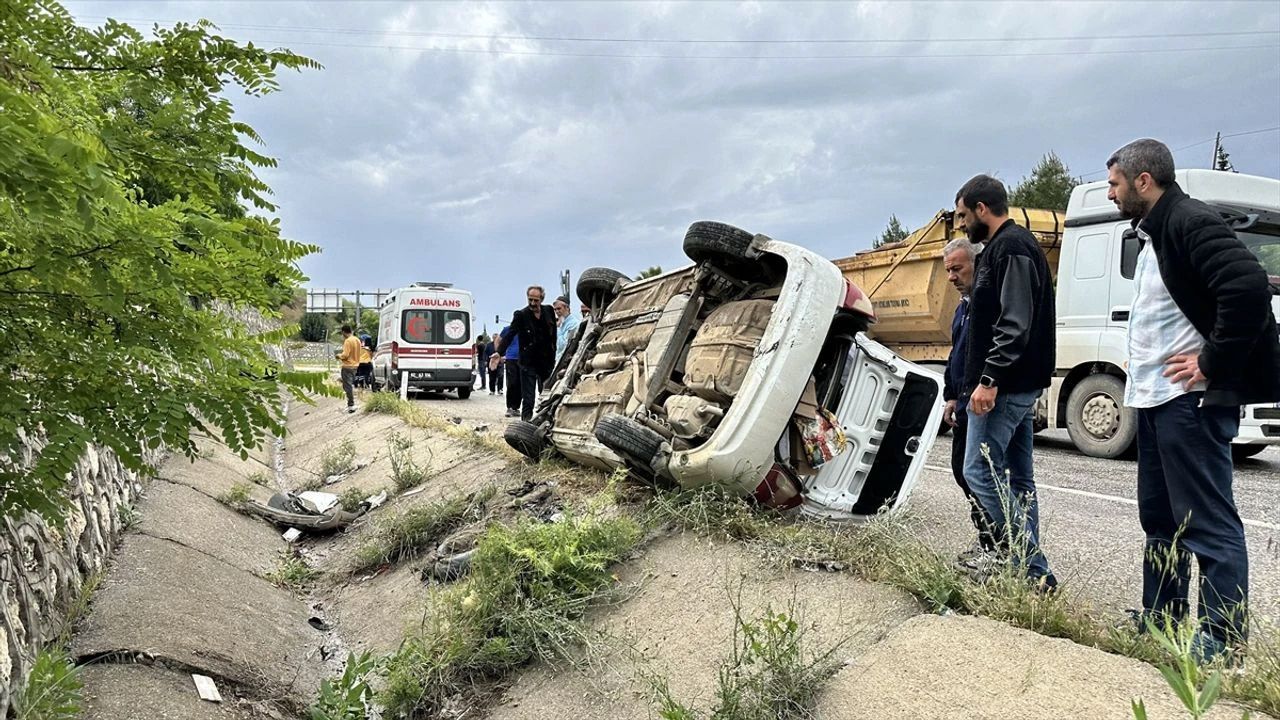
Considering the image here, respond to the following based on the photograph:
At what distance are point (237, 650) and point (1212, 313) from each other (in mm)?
4342

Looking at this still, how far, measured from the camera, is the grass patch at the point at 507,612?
11.3ft

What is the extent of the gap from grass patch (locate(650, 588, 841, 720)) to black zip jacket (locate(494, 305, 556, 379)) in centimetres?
709

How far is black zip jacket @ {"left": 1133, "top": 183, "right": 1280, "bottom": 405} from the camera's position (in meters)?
2.45

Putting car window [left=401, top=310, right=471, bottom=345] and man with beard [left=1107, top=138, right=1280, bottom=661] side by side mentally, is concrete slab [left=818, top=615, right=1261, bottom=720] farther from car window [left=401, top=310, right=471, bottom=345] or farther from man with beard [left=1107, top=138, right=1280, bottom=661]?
car window [left=401, top=310, right=471, bottom=345]

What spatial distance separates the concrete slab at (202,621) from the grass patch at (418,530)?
0.57 metres

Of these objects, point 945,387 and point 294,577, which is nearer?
point 945,387

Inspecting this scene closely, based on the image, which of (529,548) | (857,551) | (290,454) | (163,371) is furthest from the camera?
(290,454)

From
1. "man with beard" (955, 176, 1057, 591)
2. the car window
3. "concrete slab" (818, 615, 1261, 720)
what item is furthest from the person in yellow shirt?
"concrete slab" (818, 615, 1261, 720)

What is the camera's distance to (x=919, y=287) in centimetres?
1022

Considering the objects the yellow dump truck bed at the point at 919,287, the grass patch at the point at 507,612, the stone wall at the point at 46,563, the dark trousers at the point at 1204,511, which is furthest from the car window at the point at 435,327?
the dark trousers at the point at 1204,511

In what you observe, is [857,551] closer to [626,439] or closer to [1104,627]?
[1104,627]

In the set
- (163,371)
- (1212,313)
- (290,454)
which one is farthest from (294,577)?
(290,454)

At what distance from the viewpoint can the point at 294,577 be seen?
5.83m

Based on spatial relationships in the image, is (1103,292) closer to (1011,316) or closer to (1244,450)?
(1244,450)
